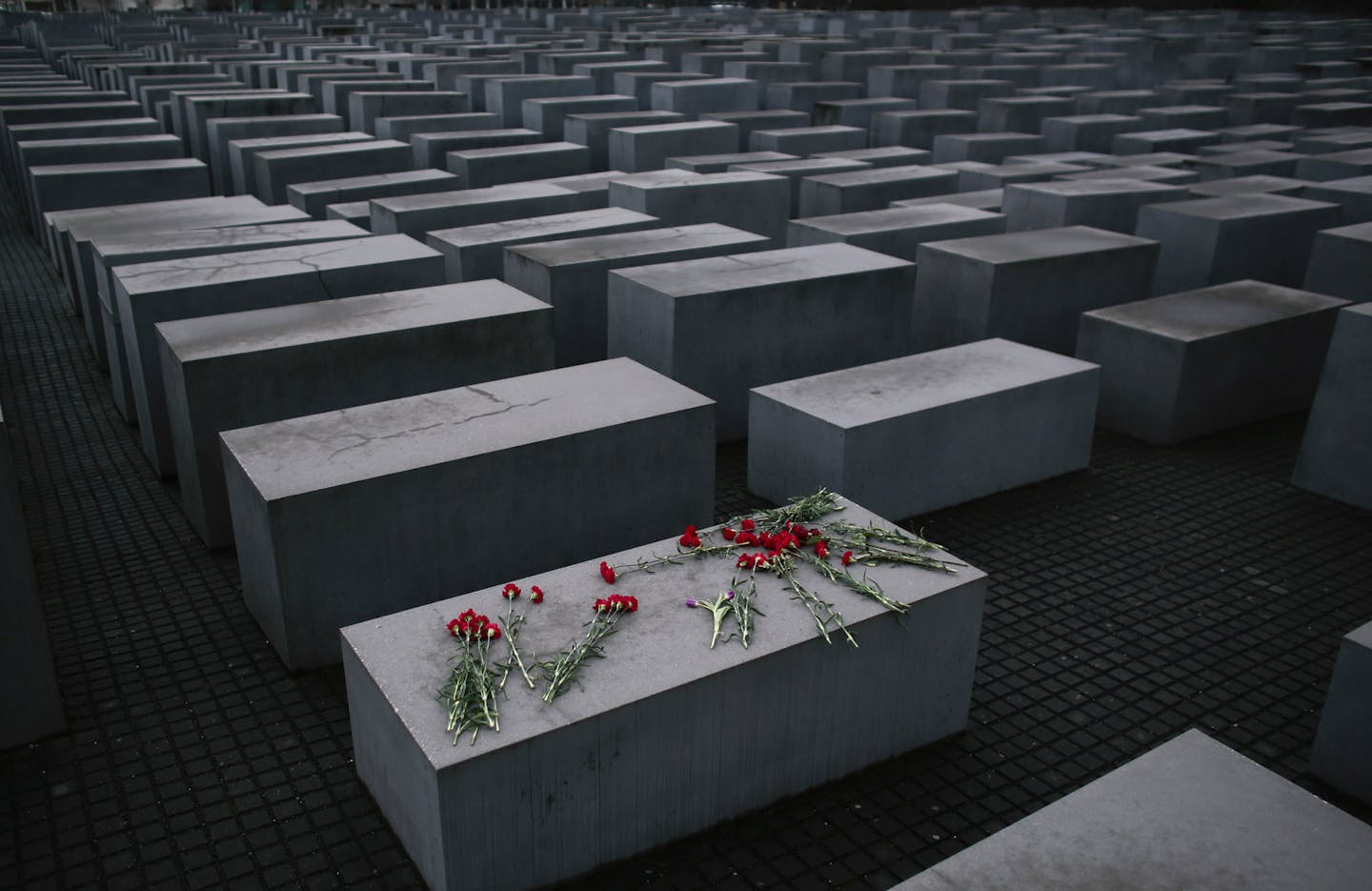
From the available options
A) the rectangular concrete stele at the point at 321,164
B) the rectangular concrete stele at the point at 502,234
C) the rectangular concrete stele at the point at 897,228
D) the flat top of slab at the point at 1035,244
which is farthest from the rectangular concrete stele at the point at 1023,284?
the rectangular concrete stele at the point at 321,164

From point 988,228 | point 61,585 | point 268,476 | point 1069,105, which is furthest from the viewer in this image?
point 1069,105

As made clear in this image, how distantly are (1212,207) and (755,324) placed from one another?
4.81 metres

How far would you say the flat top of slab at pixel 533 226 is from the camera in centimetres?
793

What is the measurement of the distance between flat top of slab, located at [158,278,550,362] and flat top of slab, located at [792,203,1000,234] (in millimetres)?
3149

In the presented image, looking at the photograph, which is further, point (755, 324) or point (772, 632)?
point (755, 324)

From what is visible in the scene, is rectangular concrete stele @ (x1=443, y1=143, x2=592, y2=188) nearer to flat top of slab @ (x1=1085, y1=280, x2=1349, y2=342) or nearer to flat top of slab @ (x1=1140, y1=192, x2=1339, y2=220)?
flat top of slab @ (x1=1140, y1=192, x2=1339, y2=220)

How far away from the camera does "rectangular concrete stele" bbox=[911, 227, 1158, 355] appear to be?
776cm

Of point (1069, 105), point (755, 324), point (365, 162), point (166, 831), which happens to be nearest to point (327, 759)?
point (166, 831)

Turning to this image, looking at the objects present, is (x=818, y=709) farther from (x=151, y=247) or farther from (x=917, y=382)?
(x=151, y=247)

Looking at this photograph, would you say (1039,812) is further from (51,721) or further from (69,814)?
(51,721)

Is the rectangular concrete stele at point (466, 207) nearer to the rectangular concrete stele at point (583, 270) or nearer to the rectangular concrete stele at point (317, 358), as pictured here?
the rectangular concrete stele at point (583, 270)

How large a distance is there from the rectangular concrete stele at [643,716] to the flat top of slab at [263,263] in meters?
3.47

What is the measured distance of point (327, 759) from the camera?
3.99m

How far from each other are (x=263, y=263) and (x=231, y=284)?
50 centimetres
